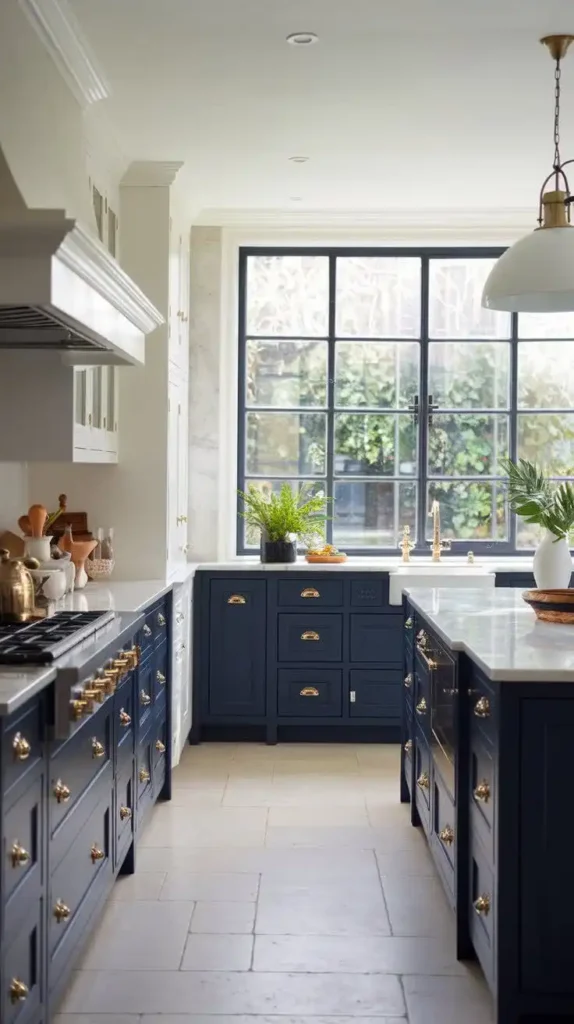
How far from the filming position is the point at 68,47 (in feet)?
11.6

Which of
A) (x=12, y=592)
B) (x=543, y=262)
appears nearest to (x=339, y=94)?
(x=543, y=262)

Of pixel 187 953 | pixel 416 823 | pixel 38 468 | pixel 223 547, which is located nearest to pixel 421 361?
pixel 223 547

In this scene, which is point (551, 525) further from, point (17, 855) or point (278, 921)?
point (17, 855)

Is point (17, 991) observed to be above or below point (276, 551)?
below

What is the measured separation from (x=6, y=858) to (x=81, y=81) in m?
2.76

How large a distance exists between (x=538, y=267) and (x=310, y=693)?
3.06 metres

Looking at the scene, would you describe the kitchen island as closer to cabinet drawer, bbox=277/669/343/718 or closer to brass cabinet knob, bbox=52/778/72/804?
brass cabinet knob, bbox=52/778/72/804

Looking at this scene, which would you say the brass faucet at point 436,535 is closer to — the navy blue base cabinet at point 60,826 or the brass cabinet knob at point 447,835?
the navy blue base cabinet at point 60,826

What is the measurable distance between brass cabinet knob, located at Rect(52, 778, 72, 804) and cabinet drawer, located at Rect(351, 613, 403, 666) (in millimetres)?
3147

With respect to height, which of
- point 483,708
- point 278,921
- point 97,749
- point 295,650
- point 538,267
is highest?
point 538,267

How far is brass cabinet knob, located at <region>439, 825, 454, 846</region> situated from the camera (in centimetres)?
318

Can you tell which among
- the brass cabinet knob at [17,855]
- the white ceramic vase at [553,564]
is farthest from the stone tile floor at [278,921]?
the white ceramic vase at [553,564]

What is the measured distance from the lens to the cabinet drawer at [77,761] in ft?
8.31

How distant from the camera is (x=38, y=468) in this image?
191 inches
